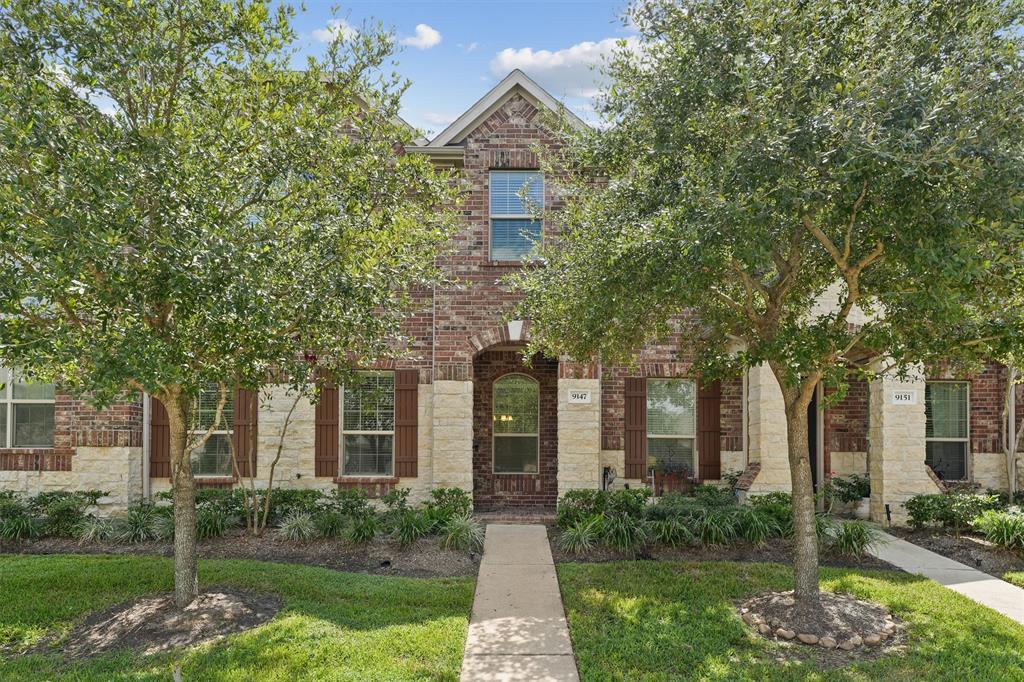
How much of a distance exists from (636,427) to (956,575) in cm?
539

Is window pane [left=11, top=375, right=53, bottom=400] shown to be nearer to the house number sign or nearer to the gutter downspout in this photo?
the gutter downspout

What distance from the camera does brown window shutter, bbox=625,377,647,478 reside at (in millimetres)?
12602

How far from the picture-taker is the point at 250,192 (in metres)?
6.24

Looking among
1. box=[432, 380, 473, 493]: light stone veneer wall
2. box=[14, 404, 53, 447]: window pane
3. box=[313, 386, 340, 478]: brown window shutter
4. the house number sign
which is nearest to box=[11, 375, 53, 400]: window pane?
box=[14, 404, 53, 447]: window pane

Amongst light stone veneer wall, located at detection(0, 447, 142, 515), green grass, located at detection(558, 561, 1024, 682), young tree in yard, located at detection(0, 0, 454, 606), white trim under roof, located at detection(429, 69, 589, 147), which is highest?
white trim under roof, located at detection(429, 69, 589, 147)

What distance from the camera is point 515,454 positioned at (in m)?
13.1

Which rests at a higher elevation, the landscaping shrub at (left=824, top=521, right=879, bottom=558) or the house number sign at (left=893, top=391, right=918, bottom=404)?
the house number sign at (left=893, top=391, right=918, bottom=404)

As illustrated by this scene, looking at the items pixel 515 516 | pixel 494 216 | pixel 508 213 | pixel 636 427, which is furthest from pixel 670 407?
pixel 494 216

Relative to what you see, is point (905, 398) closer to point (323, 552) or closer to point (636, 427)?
point (636, 427)

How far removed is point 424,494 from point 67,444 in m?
6.04

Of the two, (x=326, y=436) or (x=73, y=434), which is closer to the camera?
(x=73, y=434)

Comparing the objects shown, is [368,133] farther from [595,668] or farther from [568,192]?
[595,668]

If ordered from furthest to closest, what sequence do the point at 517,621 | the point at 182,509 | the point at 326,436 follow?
the point at 326,436
the point at 182,509
the point at 517,621

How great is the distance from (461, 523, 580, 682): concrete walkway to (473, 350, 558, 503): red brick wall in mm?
3225
